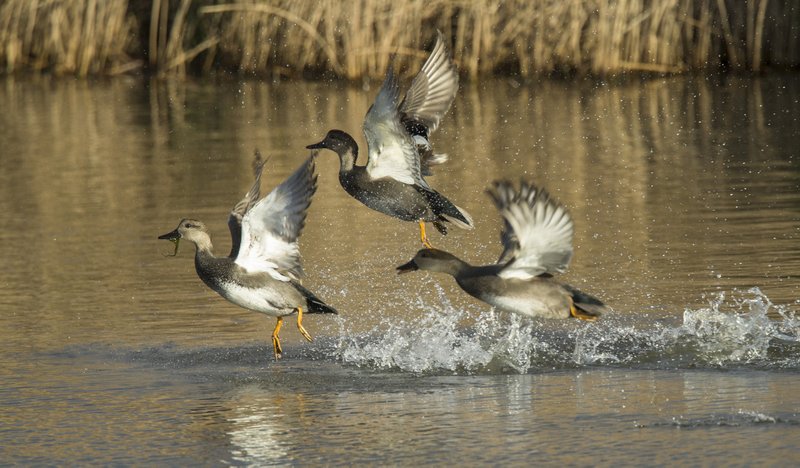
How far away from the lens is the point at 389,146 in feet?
29.3

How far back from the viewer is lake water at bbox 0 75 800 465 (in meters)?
6.29

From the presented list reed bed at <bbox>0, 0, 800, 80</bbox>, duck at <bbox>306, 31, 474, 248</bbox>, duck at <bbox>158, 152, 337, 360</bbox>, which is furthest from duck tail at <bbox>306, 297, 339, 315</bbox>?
reed bed at <bbox>0, 0, 800, 80</bbox>

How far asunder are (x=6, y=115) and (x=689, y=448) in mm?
16822

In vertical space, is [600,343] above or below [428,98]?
below

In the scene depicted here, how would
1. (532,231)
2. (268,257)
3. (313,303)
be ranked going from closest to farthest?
(532,231)
(268,257)
(313,303)

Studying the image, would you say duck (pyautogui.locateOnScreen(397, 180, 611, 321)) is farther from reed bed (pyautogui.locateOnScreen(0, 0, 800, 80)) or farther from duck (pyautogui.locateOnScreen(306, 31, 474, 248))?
reed bed (pyautogui.locateOnScreen(0, 0, 800, 80))

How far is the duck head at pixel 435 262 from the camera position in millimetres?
7664

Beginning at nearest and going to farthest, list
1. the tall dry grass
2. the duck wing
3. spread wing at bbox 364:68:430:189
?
1. spread wing at bbox 364:68:430:189
2. the duck wing
3. the tall dry grass

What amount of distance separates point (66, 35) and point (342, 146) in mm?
16274

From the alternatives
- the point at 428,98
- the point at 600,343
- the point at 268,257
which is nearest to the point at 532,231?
the point at 600,343

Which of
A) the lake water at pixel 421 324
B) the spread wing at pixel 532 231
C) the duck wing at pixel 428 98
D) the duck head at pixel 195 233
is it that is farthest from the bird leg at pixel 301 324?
the duck wing at pixel 428 98

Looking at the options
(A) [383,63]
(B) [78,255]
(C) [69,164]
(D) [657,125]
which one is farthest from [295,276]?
(A) [383,63]

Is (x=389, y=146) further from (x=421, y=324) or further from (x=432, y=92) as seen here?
(x=421, y=324)

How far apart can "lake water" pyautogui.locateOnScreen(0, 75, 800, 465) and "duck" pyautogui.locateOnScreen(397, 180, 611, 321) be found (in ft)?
1.12
